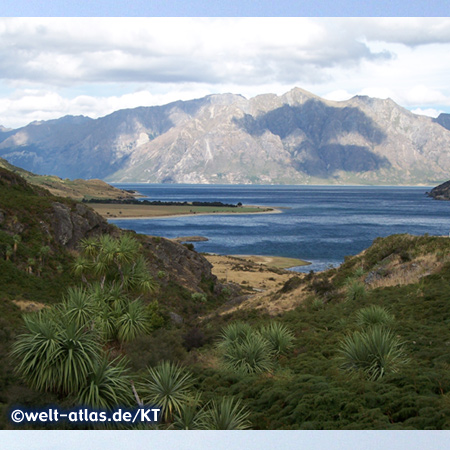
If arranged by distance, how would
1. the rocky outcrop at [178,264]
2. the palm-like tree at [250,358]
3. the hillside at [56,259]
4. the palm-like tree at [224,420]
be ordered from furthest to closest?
the rocky outcrop at [178,264], the hillside at [56,259], the palm-like tree at [250,358], the palm-like tree at [224,420]

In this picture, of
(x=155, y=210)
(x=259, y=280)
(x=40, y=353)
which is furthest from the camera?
(x=155, y=210)

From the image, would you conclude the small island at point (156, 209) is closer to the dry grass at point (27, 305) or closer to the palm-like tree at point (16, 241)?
the palm-like tree at point (16, 241)

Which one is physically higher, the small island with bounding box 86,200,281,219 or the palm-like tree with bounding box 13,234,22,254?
the palm-like tree with bounding box 13,234,22,254

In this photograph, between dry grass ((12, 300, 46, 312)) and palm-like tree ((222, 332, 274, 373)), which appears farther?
dry grass ((12, 300, 46, 312))

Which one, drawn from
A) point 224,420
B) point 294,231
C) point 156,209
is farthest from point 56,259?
point 156,209

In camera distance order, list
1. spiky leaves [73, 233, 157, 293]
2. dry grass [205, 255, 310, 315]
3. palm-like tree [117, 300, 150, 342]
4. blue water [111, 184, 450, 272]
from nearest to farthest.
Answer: palm-like tree [117, 300, 150, 342] < spiky leaves [73, 233, 157, 293] < dry grass [205, 255, 310, 315] < blue water [111, 184, 450, 272]

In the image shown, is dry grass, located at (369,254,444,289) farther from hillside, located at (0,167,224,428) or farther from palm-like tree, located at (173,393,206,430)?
palm-like tree, located at (173,393,206,430)

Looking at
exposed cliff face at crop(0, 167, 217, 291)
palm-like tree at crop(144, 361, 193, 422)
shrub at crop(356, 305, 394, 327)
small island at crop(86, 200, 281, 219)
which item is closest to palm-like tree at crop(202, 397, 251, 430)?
palm-like tree at crop(144, 361, 193, 422)

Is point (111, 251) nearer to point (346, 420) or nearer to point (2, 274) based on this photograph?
point (346, 420)

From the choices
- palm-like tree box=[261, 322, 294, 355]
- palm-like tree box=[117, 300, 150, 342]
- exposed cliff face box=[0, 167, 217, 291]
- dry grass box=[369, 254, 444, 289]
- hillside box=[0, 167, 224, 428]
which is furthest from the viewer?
exposed cliff face box=[0, 167, 217, 291]

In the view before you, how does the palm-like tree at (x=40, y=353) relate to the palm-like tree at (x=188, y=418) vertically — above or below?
above

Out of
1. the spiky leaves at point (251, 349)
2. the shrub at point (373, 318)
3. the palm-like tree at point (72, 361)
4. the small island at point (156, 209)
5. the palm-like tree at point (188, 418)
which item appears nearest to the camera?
the palm-like tree at point (188, 418)

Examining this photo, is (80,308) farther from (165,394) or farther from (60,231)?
(60,231)

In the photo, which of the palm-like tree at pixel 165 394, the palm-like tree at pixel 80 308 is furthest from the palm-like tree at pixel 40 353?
the palm-like tree at pixel 165 394
